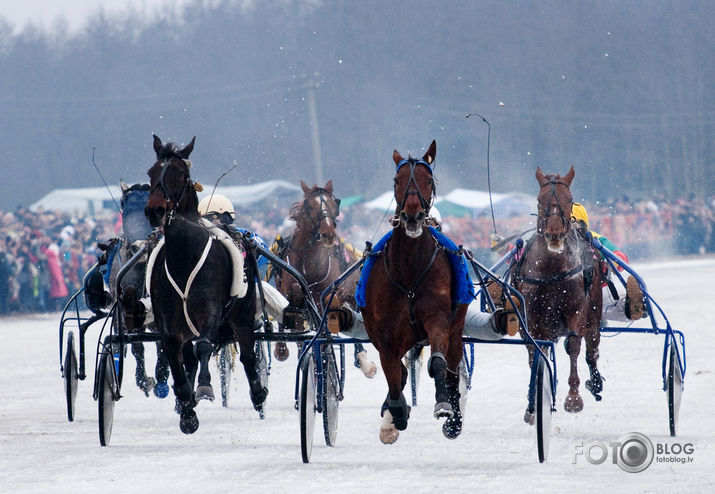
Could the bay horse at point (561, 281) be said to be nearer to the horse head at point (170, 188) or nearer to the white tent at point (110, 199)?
the horse head at point (170, 188)

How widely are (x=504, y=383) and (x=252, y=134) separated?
1694 inches

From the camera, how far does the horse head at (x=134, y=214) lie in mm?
9695

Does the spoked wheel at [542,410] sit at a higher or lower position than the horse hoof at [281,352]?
lower

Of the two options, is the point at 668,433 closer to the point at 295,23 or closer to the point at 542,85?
the point at 542,85

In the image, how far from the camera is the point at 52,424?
966 cm

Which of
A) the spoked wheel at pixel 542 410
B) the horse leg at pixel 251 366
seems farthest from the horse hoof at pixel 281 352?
the spoked wheel at pixel 542 410

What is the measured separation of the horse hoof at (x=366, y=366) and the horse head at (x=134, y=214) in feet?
7.87

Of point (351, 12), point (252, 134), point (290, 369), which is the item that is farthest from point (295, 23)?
point (290, 369)

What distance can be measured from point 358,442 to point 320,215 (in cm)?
415

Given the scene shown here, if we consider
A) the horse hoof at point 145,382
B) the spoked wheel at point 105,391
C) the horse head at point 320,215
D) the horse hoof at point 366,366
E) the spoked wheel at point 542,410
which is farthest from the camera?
the horse head at point 320,215

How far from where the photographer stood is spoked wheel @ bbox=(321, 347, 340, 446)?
7.83 meters

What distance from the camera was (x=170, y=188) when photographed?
305 inches

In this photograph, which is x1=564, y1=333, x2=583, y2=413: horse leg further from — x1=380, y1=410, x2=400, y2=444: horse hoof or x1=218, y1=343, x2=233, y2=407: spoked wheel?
x1=218, y1=343, x2=233, y2=407: spoked wheel

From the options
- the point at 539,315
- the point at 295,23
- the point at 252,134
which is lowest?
the point at 539,315
